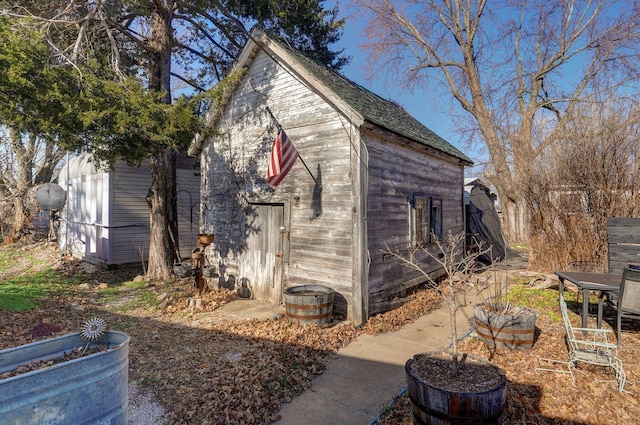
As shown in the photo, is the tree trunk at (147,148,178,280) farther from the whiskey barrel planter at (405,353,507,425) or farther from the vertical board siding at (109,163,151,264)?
the whiskey barrel planter at (405,353,507,425)

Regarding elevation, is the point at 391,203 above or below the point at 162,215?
above

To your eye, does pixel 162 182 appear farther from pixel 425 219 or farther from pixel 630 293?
pixel 630 293

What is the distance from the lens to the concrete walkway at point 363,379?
161 inches

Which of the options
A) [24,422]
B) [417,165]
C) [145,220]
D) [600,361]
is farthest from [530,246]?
[145,220]

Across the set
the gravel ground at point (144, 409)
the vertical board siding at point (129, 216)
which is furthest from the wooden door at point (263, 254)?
the vertical board siding at point (129, 216)

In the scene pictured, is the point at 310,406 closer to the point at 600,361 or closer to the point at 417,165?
the point at 600,361

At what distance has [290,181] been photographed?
8.47m

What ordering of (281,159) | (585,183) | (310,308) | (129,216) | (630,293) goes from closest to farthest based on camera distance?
(630,293) < (310,308) < (281,159) < (585,183) < (129,216)

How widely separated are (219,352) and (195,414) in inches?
70.3

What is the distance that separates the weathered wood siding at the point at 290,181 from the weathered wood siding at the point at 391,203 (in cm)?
68

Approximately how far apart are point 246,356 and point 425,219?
675 centimetres

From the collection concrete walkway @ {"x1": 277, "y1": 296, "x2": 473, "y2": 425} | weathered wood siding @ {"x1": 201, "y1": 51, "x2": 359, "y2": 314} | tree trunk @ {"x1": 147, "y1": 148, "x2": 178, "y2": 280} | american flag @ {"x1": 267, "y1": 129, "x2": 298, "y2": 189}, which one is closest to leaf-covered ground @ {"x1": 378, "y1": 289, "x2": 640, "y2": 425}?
concrete walkway @ {"x1": 277, "y1": 296, "x2": 473, "y2": 425}

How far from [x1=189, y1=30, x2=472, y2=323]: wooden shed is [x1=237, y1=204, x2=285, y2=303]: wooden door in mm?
28

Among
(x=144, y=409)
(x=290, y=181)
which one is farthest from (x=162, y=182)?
(x=144, y=409)
